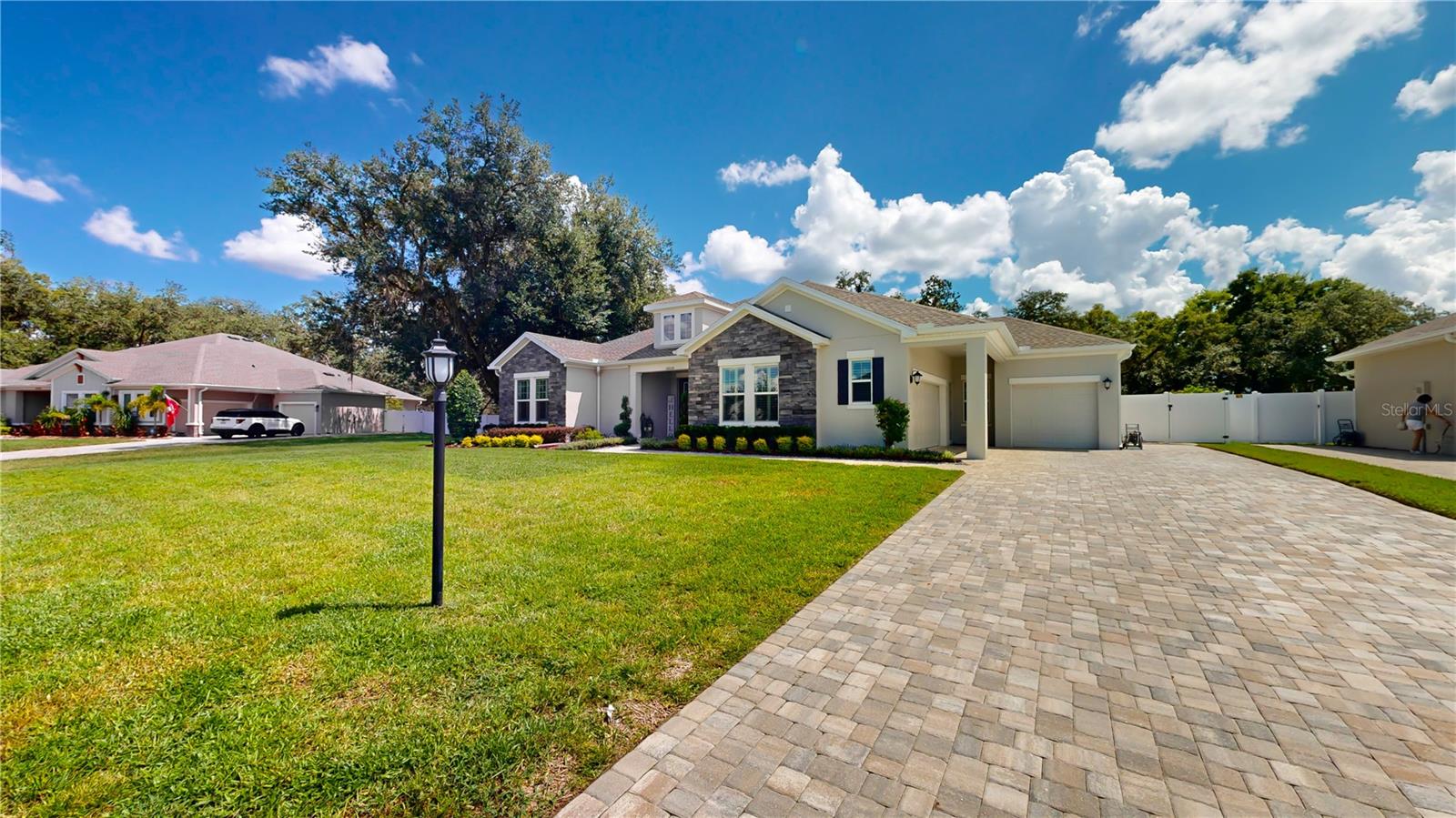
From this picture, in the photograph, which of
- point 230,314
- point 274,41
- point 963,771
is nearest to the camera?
point 963,771

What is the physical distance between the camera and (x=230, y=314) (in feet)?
139

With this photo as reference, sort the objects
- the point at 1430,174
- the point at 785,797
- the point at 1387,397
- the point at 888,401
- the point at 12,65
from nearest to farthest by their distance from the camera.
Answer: the point at 785,797 → the point at 12,65 → the point at 1430,174 → the point at 888,401 → the point at 1387,397

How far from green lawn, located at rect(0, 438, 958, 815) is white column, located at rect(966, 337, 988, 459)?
273 inches

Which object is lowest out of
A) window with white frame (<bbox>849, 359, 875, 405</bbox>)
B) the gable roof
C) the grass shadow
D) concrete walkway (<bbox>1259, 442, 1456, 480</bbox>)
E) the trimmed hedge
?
the grass shadow

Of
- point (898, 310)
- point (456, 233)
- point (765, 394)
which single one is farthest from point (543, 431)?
point (456, 233)

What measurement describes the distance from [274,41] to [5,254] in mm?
39442

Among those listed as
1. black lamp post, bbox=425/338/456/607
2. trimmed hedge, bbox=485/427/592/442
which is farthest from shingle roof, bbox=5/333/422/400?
black lamp post, bbox=425/338/456/607

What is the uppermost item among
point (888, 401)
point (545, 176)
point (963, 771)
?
point (545, 176)

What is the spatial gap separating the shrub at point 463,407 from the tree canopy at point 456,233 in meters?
6.42

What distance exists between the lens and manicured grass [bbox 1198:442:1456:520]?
6.97m

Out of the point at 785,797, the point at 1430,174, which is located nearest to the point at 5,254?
the point at 785,797

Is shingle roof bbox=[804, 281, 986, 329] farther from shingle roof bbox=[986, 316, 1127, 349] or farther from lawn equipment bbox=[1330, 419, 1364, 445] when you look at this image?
lawn equipment bbox=[1330, 419, 1364, 445]

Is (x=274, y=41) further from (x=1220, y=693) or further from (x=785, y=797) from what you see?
(x=1220, y=693)

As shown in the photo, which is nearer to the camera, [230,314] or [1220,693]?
[1220,693]
